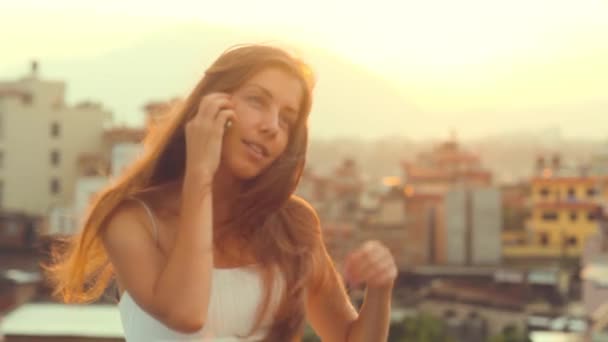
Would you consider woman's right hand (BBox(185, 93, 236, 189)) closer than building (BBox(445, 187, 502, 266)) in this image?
Yes

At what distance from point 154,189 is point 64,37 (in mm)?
25615

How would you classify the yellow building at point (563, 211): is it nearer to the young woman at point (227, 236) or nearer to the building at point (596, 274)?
the building at point (596, 274)

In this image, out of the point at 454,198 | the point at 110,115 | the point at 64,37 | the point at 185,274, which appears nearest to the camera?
the point at 185,274

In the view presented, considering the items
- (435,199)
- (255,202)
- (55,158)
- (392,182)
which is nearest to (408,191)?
(435,199)

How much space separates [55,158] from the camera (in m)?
17.0

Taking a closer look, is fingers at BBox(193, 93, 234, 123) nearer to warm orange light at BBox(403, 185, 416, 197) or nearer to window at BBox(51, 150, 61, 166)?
warm orange light at BBox(403, 185, 416, 197)

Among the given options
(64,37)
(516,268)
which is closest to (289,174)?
(516,268)

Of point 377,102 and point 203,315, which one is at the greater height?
point 203,315

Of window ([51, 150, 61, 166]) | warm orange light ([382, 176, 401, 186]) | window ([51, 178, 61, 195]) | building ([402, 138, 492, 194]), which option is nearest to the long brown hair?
building ([402, 138, 492, 194])

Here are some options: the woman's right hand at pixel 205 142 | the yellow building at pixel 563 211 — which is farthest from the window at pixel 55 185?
the woman's right hand at pixel 205 142

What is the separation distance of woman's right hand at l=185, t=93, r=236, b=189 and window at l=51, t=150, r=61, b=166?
16669mm

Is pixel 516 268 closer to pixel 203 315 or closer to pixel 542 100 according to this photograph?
pixel 542 100

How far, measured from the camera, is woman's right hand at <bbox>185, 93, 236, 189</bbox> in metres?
0.64

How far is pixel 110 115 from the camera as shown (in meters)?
16.5
